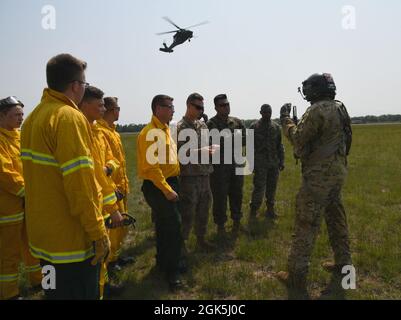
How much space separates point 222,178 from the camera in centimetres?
661

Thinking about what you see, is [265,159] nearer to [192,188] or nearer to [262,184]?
[262,184]

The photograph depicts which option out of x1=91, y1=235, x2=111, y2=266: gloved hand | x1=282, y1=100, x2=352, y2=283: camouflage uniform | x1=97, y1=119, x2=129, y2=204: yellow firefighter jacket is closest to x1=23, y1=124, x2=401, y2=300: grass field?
x1=282, y1=100, x2=352, y2=283: camouflage uniform

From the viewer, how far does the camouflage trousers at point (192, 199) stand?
551cm

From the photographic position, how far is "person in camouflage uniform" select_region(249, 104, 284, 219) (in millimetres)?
7836

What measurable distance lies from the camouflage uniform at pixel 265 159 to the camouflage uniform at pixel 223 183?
3.57ft

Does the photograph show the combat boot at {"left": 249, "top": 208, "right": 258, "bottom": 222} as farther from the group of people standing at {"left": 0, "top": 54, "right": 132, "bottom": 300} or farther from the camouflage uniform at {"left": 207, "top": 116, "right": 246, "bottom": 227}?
the group of people standing at {"left": 0, "top": 54, "right": 132, "bottom": 300}

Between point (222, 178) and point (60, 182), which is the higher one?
point (60, 182)

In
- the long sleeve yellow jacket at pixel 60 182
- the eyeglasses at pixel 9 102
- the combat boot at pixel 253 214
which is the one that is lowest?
the combat boot at pixel 253 214

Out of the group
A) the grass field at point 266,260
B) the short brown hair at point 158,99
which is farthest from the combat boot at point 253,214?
the short brown hair at point 158,99

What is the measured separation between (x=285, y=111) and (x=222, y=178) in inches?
84.4

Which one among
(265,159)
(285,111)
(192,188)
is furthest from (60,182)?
(265,159)

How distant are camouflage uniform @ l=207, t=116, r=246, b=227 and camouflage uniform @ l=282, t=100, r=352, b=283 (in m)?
2.21

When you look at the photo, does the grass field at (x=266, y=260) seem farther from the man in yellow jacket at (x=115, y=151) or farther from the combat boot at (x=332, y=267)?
the man in yellow jacket at (x=115, y=151)
